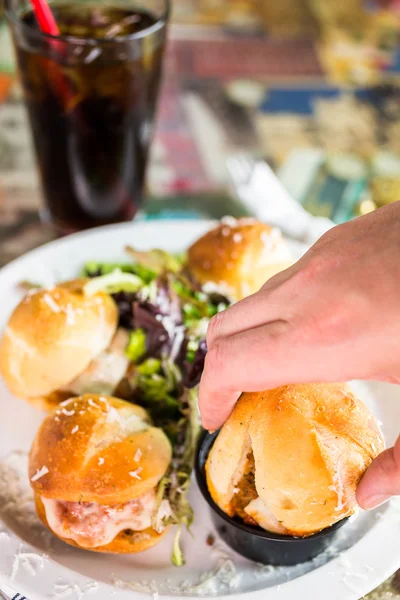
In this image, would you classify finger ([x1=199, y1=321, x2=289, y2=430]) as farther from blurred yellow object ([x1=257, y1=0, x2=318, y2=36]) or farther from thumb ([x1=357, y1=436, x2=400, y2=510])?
blurred yellow object ([x1=257, y1=0, x2=318, y2=36])

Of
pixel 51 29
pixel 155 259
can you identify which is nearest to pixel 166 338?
pixel 155 259

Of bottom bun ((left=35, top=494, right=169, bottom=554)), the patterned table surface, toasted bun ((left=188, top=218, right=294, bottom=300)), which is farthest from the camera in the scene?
the patterned table surface

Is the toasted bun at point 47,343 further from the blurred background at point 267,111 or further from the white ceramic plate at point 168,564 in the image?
the blurred background at point 267,111

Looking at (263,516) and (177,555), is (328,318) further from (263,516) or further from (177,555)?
(177,555)

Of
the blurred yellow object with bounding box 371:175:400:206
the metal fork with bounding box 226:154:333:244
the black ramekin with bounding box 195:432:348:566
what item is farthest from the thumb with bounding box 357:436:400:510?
the blurred yellow object with bounding box 371:175:400:206

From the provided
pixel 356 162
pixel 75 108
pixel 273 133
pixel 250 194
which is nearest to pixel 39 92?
pixel 75 108
